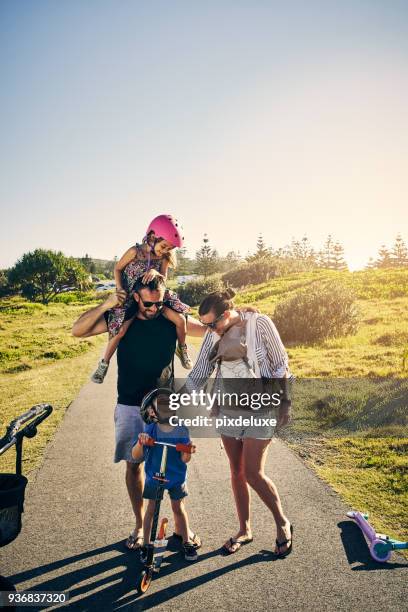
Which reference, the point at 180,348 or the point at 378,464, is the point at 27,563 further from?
the point at 378,464

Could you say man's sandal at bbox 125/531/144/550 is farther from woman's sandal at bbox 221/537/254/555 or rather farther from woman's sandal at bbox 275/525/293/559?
woman's sandal at bbox 275/525/293/559

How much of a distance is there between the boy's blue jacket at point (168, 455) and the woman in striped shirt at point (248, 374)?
1.45 ft

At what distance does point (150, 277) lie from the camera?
3631mm

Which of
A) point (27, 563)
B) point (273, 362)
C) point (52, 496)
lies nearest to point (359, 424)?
point (273, 362)

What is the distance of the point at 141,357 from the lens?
374 cm

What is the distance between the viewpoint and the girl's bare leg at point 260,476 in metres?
3.72

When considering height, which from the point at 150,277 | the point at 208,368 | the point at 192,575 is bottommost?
the point at 192,575

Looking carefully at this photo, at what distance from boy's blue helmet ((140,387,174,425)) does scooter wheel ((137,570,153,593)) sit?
3.81 ft

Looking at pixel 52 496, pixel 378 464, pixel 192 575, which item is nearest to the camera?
pixel 192 575

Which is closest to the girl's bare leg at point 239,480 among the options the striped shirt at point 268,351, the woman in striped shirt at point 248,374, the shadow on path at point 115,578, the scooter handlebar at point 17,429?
the woman in striped shirt at point 248,374

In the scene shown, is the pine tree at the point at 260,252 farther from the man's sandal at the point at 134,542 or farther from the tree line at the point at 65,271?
the man's sandal at the point at 134,542

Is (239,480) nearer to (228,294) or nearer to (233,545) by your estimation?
(233,545)

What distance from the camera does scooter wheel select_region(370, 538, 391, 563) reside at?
366 cm

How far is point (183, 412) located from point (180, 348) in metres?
0.61
